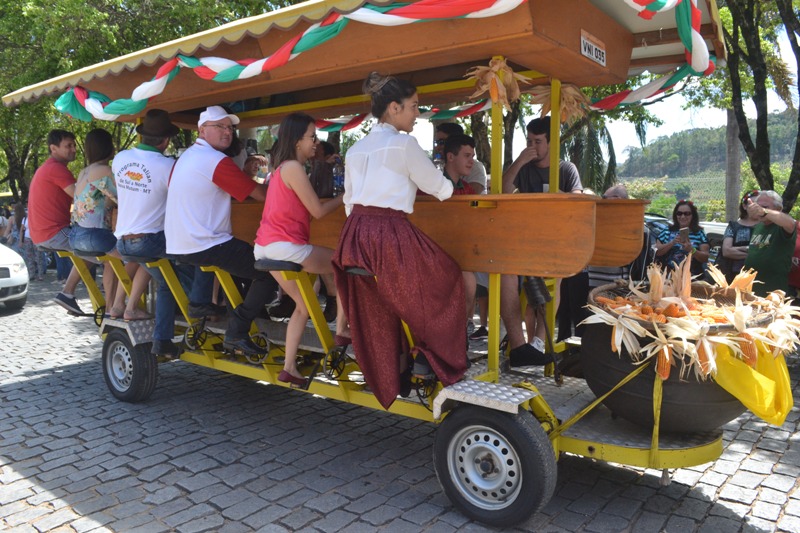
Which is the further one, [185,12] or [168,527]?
[185,12]

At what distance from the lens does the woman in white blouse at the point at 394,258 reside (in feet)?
12.3

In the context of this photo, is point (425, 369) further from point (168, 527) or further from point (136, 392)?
point (136, 392)

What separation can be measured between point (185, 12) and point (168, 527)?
1139 centimetres

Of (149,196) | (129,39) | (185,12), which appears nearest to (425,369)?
(149,196)

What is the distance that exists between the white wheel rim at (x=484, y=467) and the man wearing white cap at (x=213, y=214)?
194 cm

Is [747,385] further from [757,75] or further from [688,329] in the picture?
[757,75]

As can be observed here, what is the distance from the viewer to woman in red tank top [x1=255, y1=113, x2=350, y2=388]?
4.37 meters

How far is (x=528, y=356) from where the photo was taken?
4.48 metres

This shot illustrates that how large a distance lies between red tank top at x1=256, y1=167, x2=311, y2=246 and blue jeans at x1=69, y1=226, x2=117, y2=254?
224cm

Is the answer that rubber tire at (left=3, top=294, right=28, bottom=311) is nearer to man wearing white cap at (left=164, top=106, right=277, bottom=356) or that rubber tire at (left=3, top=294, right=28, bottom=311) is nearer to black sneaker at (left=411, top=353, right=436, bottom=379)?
man wearing white cap at (left=164, top=106, right=277, bottom=356)

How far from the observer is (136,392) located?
5.80m

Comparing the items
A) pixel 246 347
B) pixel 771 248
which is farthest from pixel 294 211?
pixel 771 248

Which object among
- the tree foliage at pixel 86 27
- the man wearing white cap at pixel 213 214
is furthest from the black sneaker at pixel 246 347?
the tree foliage at pixel 86 27

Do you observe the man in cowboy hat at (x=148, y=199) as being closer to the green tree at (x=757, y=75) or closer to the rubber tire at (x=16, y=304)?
the rubber tire at (x=16, y=304)
